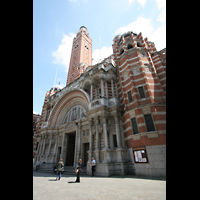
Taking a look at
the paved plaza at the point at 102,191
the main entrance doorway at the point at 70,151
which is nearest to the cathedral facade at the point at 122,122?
the main entrance doorway at the point at 70,151

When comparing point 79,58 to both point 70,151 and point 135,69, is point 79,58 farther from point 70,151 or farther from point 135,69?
point 70,151

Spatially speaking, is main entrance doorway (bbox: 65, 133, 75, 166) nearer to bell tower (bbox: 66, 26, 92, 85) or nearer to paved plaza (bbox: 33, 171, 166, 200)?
paved plaza (bbox: 33, 171, 166, 200)

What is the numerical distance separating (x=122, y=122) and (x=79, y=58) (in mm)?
27750

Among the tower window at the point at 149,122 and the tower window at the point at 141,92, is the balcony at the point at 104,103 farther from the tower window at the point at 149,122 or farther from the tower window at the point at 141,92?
the tower window at the point at 149,122

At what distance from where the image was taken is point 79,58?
34.8 meters

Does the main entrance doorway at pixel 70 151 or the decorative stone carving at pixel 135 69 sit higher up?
the decorative stone carving at pixel 135 69

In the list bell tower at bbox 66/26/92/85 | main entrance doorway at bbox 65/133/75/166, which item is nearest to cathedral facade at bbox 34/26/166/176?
main entrance doorway at bbox 65/133/75/166

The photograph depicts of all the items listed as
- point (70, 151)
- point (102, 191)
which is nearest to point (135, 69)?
point (102, 191)

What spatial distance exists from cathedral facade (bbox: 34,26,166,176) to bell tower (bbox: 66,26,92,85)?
42.2 ft

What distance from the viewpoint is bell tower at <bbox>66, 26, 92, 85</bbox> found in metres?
31.8

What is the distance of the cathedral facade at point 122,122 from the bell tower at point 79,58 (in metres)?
12.9

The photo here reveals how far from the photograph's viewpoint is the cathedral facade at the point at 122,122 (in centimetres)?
1046
